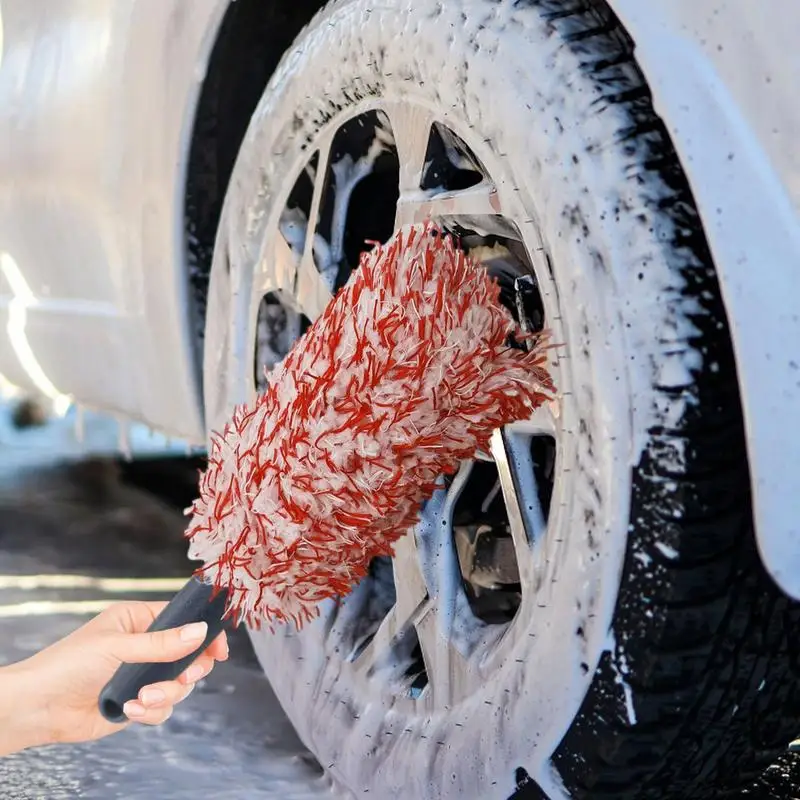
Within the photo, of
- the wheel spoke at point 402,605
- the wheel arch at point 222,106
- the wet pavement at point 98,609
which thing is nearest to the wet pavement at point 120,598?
the wet pavement at point 98,609

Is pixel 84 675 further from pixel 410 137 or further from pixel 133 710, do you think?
pixel 410 137

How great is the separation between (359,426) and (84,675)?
30cm

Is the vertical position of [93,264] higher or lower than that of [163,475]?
higher

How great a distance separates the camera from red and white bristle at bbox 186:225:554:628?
2.28 feet

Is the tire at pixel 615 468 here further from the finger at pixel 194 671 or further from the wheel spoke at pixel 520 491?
the finger at pixel 194 671

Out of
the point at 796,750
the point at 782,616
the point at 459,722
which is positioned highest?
the point at 782,616

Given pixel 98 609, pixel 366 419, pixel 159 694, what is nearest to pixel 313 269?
Result: pixel 366 419

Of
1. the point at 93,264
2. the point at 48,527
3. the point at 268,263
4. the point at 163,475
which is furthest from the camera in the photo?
the point at 163,475

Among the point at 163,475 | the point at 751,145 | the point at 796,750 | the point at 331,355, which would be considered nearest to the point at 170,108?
the point at 331,355

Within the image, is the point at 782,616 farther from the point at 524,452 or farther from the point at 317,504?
the point at 317,504

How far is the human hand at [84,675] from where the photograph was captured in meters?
0.77

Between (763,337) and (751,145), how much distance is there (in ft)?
0.32

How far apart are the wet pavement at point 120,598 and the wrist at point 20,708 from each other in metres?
0.19

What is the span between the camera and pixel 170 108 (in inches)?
46.7
